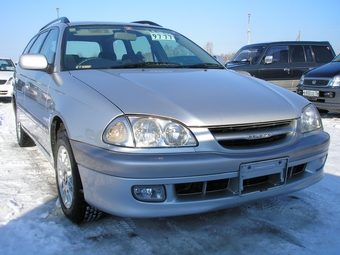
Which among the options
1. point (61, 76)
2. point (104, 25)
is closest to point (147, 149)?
point (61, 76)

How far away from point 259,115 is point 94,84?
44.1 inches

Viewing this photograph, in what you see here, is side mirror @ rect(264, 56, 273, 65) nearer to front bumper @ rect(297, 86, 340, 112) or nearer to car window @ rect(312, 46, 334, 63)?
car window @ rect(312, 46, 334, 63)

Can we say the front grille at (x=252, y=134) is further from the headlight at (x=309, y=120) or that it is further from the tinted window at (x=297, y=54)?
the tinted window at (x=297, y=54)

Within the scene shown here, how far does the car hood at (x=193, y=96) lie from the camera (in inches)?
81.0

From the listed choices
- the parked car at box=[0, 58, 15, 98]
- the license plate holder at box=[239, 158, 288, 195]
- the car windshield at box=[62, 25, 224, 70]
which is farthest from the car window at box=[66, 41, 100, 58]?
the parked car at box=[0, 58, 15, 98]

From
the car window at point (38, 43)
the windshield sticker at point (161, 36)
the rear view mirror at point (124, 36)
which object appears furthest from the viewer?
the car window at point (38, 43)

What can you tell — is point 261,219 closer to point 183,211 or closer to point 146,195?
point 183,211

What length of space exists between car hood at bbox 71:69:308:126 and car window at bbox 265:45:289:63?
7194 mm

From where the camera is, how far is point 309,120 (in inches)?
99.6

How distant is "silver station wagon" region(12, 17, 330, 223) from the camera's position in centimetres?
196

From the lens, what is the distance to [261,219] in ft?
8.29

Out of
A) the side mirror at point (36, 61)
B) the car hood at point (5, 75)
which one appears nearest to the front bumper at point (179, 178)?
the side mirror at point (36, 61)

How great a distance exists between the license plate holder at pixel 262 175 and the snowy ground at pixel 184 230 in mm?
347

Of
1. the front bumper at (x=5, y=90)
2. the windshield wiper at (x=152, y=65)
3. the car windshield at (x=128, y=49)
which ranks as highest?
the car windshield at (x=128, y=49)
